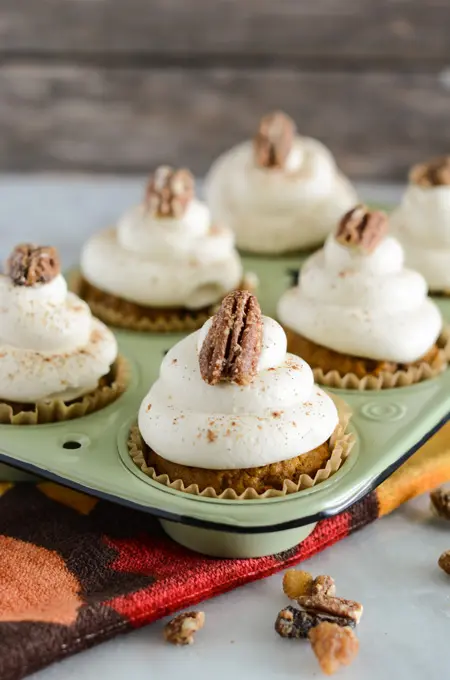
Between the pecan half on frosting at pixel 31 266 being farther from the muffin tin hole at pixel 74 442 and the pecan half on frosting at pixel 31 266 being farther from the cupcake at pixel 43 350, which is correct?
the muffin tin hole at pixel 74 442

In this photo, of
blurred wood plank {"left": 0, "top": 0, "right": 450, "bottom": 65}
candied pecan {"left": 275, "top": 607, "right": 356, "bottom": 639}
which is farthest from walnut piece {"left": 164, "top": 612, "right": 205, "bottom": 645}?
blurred wood plank {"left": 0, "top": 0, "right": 450, "bottom": 65}

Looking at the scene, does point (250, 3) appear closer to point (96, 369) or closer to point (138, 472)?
point (96, 369)

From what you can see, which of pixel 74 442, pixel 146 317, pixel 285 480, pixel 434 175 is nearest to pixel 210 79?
pixel 434 175

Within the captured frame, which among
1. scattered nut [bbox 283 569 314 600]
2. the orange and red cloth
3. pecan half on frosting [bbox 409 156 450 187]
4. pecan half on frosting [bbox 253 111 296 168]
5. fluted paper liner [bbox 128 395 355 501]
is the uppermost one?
pecan half on frosting [bbox 409 156 450 187]

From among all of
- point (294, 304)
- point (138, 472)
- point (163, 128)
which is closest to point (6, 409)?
point (138, 472)

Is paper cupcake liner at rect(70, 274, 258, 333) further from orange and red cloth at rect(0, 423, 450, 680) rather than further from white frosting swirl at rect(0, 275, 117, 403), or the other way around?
orange and red cloth at rect(0, 423, 450, 680)

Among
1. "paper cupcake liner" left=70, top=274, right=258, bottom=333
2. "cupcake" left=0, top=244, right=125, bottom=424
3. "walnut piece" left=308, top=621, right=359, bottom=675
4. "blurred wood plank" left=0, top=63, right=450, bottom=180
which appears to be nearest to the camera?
"walnut piece" left=308, top=621, right=359, bottom=675

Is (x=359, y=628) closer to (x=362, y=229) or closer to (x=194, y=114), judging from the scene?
(x=362, y=229)
